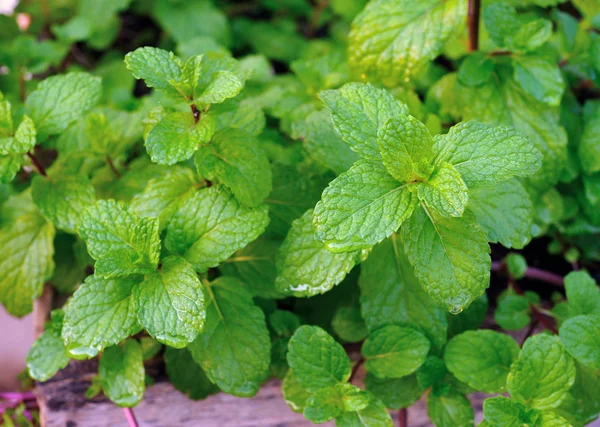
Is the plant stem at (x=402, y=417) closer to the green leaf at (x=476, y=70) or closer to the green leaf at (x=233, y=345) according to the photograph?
the green leaf at (x=233, y=345)

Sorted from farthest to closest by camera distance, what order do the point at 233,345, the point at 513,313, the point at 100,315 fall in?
1. the point at 513,313
2. the point at 233,345
3. the point at 100,315

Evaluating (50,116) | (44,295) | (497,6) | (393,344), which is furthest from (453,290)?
(44,295)

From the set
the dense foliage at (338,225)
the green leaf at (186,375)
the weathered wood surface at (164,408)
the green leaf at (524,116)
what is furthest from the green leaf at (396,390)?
the green leaf at (524,116)

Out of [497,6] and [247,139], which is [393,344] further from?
[497,6]

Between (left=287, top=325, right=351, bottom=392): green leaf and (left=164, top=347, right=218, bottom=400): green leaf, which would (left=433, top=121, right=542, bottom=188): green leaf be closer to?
(left=287, top=325, right=351, bottom=392): green leaf

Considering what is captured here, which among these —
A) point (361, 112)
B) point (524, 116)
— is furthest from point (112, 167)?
point (524, 116)

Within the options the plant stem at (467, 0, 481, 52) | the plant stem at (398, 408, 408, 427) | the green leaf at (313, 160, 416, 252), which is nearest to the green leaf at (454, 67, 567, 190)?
the plant stem at (467, 0, 481, 52)

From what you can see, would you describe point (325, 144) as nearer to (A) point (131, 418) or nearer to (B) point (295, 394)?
(B) point (295, 394)
